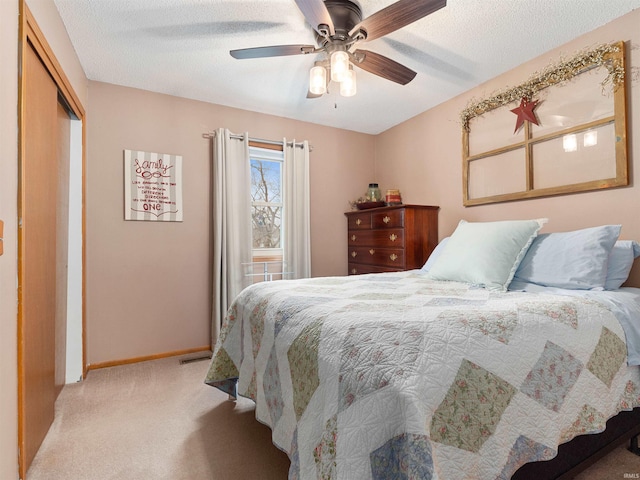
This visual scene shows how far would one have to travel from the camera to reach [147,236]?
2.94 meters

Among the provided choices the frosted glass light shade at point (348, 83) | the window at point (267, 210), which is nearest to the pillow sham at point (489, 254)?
the frosted glass light shade at point (348, 83)

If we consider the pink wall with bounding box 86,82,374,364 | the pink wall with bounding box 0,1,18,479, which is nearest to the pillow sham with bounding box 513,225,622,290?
the pink wall with bounding box 0,1,18,479

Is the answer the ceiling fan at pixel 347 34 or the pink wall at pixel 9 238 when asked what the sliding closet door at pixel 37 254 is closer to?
the pink wall at pixel 9 238

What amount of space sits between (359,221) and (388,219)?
1.82ft

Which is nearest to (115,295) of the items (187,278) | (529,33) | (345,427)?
(187,278)

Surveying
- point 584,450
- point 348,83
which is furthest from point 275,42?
point 584,450

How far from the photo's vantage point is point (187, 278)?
10.2ft

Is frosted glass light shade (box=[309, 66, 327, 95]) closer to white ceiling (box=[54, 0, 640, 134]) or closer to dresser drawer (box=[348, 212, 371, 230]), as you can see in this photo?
white ceiling (box=[54, 0, 640, 134])

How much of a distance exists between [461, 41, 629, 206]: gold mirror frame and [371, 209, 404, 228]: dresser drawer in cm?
59

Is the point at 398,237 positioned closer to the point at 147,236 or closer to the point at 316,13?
the point at 316,13

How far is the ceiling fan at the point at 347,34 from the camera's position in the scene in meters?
1.53

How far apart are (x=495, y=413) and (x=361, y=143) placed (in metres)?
3.58

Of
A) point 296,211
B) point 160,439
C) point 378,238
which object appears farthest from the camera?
point 296,211

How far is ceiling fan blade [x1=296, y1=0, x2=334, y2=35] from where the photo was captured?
1.51m
